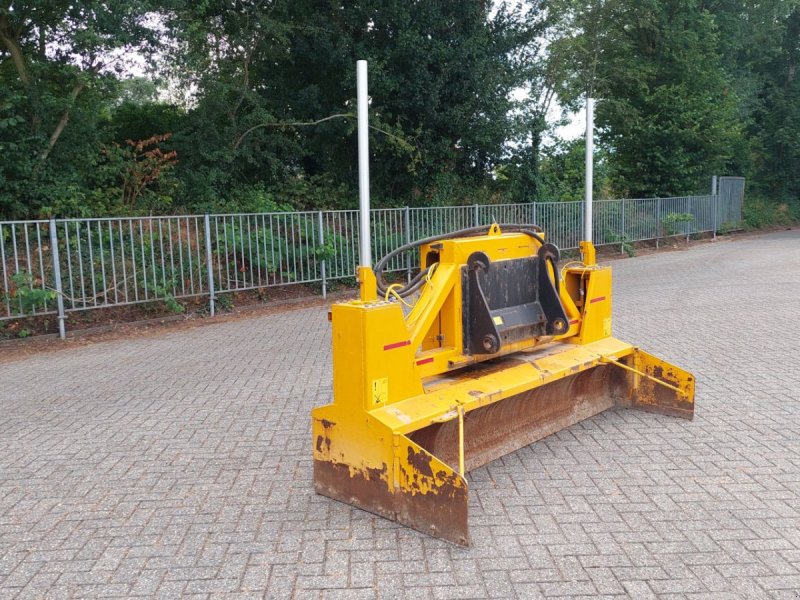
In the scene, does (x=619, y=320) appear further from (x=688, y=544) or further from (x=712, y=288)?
(x=688, y=544)

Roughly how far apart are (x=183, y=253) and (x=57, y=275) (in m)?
2.07

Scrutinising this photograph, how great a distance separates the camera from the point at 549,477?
452 cm

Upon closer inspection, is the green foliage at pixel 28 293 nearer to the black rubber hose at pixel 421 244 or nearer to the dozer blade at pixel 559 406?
the black rubber hose at pixel 421 244

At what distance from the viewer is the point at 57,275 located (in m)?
9.67

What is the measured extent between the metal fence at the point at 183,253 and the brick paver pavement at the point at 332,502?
8.31 ft

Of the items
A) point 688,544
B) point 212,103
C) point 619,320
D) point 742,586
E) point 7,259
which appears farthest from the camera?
point 212,103

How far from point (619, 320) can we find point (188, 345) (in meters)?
6.00

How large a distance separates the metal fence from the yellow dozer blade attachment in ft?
21.9

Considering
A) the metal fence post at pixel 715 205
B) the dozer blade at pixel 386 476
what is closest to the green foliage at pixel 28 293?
the dozer blade at pixel 386 476

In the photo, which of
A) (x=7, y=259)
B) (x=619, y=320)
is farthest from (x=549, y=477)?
(x=7, y=259)

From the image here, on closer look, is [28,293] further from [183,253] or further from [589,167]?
[589,167]

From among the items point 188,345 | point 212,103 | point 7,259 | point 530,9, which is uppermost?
point 530,9

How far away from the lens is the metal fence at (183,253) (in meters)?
9.56

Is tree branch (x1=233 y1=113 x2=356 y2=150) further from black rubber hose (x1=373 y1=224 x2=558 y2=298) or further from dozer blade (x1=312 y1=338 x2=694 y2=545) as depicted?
dozer blade (x1=312 y1=338 x2=694 y2=545)
